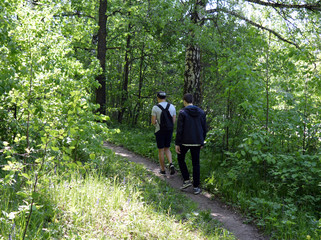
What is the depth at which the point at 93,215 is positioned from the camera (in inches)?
154

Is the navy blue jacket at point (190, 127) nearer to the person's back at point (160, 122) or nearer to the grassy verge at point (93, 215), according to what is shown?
the person's back at point (160, 122)

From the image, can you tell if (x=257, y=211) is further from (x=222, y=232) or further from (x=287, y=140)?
(x=287, y=140)

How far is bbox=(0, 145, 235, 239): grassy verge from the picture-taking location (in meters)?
3.32

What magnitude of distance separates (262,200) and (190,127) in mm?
2149

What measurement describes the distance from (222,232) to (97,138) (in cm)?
286

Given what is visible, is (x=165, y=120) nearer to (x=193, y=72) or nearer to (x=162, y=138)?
(x=162, y=138)

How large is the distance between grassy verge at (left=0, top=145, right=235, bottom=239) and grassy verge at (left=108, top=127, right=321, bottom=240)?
3.19 feet

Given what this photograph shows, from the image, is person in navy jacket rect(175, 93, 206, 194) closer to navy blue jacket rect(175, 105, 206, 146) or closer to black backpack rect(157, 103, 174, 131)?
navy blue jacket rect(175, 105, 206, 146)

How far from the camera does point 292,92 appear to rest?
7.54m

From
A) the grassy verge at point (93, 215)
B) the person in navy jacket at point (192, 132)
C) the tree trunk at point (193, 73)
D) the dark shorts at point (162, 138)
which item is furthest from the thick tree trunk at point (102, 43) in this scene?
the grassy verge at point (93, 215)

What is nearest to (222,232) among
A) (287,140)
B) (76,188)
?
(76,188)

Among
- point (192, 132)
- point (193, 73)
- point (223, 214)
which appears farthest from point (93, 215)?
point (193, 73)

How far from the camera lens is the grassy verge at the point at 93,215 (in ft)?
10.9

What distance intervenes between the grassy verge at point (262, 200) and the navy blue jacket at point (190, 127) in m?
1.20
